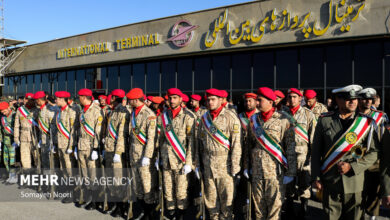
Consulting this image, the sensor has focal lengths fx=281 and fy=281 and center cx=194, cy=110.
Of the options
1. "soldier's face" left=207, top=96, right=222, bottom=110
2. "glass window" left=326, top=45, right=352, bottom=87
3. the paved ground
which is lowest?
the paved ground

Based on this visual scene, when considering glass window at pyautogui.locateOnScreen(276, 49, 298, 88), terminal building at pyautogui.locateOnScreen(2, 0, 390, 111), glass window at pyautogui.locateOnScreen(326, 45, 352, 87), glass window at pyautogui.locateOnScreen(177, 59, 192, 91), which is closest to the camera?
terminal building at pyautogui.locateOnScreen(2, 0, 390, 111)

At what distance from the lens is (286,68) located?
11.2 m

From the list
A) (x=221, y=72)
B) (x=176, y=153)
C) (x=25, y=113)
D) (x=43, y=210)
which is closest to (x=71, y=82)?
(x=221, y=72)

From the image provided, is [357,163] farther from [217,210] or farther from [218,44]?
[218,44]

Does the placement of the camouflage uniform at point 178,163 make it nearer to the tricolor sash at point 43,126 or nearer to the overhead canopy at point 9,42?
the tricolor sash at point 43,126

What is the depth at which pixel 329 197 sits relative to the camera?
298 cm

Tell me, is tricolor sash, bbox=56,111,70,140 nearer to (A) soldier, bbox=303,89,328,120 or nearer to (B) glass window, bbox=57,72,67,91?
(A) soldier, bbox=303,89,328,120

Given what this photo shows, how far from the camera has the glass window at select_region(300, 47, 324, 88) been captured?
34.9 feet

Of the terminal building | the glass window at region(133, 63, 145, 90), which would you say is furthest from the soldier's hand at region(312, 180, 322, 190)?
the glass window at region(133, 63, 145, 90)

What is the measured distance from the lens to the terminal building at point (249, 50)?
9.73 meters

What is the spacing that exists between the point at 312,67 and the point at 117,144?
8.62 meters

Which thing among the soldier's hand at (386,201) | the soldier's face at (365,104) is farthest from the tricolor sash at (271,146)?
the soldier's face at (365,104)

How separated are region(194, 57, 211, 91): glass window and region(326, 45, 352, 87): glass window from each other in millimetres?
5056

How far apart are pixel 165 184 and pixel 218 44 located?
29.5 ft
